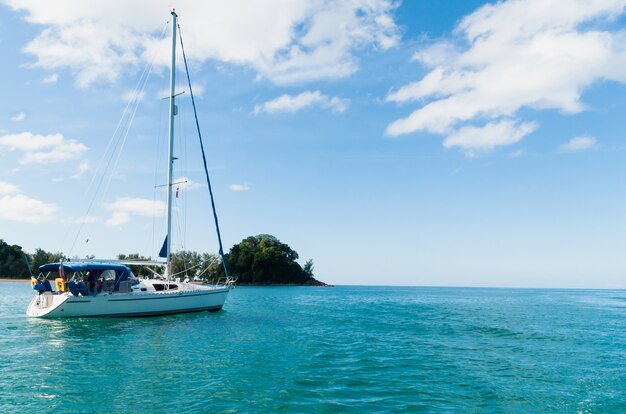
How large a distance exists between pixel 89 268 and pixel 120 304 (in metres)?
4.06

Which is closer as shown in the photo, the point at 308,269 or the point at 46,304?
the point at 46,304

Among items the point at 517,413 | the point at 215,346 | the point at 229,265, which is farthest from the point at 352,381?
the point at 229,265

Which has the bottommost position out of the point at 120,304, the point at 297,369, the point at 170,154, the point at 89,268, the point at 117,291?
the point at 297,369

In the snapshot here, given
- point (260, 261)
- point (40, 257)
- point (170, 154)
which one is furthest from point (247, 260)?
point (170, 154)

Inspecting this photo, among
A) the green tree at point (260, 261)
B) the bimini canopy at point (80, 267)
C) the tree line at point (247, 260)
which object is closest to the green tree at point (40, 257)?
the tree line at point (247, 260)

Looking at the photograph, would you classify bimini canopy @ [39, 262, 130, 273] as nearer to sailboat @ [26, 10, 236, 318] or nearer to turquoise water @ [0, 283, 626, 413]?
sailboat @ [26, 10, 236, 318]

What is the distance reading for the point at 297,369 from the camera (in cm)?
1870

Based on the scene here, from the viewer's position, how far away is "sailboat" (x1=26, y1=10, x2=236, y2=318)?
105 ft

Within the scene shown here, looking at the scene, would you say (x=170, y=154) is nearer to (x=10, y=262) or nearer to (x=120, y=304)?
(x=120, y=304)

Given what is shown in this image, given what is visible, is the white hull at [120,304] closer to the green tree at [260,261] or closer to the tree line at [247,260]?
the tree line at [247,260]

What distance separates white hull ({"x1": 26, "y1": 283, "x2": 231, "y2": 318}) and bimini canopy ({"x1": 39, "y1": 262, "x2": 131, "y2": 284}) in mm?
2020

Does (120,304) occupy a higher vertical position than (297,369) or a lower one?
higher

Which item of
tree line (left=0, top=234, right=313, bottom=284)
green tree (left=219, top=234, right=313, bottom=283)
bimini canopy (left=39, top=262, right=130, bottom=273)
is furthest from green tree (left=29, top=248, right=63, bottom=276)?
bimini canopy (left=39, top=262, right=130, bottom=273)

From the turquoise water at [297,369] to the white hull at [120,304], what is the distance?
0.94m
